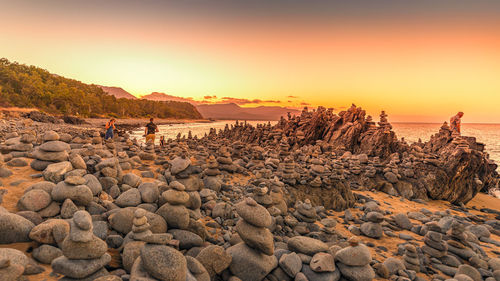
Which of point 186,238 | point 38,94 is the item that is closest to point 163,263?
point 186,238

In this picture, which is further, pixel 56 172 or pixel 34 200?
pixel 56 172

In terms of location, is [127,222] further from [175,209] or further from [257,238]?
[257,238]

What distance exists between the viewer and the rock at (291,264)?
5230 mm

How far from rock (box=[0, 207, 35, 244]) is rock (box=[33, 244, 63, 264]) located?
1.79 ft

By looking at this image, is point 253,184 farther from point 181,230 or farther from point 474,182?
point 474,182

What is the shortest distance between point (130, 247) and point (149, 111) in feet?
545

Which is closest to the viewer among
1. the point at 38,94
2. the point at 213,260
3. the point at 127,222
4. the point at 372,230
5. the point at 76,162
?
the point at 213,260

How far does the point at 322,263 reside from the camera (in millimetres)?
5305

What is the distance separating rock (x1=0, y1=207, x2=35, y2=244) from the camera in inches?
162

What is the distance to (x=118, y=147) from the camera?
48.2 feet

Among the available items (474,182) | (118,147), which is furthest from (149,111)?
(474,182)

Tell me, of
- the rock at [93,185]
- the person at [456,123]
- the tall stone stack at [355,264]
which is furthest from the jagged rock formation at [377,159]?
the rock at [93,185]

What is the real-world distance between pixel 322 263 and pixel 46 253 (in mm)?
5683

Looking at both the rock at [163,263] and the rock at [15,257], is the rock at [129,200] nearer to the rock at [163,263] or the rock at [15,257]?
the rock at [15,257]
